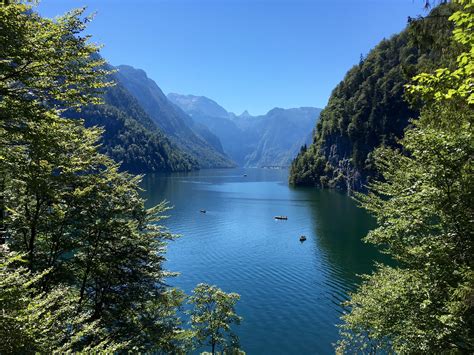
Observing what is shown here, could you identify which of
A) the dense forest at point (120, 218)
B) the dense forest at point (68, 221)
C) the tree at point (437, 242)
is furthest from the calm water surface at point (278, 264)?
the tree at point (437, 242)

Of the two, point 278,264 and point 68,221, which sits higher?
point 68,221

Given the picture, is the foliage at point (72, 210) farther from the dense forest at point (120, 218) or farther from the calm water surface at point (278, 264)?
the calm water surface at point (278, 264)

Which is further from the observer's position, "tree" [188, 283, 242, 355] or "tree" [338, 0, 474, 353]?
"tree" [188, 283, 242, 355]

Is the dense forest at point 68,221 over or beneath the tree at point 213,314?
over

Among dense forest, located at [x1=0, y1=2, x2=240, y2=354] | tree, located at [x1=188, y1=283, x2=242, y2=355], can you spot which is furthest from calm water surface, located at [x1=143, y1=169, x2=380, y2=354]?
dense forest, located at [x1=0, y1=2, x2=240, y2=354]

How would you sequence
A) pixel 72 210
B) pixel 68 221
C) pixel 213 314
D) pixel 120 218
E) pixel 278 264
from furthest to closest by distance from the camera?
pixel 278 264 < pixel 213 314 < pixel 120 218 < pixel 68 221 < pixel 72 210

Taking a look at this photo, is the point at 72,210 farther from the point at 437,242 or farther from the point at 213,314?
the point at 437,242

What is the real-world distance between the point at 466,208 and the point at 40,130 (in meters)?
16.7

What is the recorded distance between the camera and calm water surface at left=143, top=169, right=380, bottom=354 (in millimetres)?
39469

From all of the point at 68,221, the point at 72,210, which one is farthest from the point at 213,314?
the point at 72,210

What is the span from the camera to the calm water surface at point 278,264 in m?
39.5

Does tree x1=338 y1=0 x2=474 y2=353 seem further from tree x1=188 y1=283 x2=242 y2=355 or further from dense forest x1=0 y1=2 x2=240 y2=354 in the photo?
tree x1=188 y1=283 x2=242 y2=355

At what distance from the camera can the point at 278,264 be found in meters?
63.2

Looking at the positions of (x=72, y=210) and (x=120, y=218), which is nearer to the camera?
(x=72, y=210)
